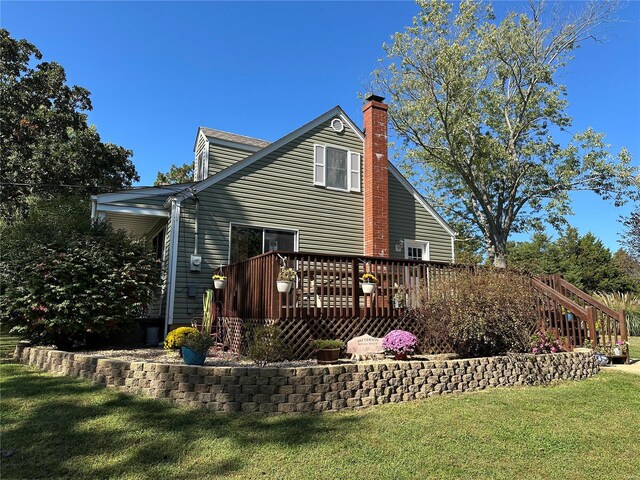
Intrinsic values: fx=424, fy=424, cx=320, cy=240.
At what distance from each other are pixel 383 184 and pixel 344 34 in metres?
5.83

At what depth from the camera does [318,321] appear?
716cm

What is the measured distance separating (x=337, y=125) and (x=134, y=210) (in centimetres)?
612

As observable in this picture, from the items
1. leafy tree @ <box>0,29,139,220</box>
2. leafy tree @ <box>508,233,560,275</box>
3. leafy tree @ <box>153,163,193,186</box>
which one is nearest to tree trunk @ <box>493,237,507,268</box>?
leafy tree @ <box>508,233,560,275</box>

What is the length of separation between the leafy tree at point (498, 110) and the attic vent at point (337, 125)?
7.70 metres

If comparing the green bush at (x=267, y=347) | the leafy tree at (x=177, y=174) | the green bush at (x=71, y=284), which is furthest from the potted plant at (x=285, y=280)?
the leafy tree at (x=177, y=174)

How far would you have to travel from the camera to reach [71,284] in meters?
7.46

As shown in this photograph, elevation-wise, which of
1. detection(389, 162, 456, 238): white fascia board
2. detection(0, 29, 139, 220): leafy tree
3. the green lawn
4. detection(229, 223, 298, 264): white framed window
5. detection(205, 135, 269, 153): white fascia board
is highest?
detection(0, 29, 139, 220): leafy tree

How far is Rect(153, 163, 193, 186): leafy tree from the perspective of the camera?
32.5m

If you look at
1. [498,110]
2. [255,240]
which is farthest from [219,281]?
[498,110]

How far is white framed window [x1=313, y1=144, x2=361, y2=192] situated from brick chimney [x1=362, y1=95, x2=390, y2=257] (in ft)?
1.06

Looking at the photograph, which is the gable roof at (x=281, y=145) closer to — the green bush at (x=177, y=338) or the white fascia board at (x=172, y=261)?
the white fascia board at (x=172, y=261)

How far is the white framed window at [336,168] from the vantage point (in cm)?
1205

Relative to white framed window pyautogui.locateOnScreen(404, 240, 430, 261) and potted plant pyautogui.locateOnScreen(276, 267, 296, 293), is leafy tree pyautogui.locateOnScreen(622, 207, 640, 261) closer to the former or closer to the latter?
white framed window pyautogui.locateOnScreen(404, 240, 430, 261)

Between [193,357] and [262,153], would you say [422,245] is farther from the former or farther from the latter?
[193,357]
